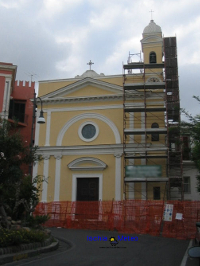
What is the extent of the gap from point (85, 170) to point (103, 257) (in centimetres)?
1482

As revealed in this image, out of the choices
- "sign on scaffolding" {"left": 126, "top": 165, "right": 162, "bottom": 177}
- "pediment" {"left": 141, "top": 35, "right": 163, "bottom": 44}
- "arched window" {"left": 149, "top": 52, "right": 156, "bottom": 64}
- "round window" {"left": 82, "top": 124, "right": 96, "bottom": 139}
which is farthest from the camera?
"pediment" {"left": 141, "top": 35, "right": 163, "bottom": 44}

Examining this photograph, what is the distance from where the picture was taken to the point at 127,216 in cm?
1867

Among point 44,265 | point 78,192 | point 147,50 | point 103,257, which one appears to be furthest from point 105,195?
point 44,265

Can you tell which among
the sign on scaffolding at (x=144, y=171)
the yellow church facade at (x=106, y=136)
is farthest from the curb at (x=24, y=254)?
the yellow church facade at (x=106, y=136)

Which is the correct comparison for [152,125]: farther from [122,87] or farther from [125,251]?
[125,251]

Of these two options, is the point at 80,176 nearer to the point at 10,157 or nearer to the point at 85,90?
the point at 85,90

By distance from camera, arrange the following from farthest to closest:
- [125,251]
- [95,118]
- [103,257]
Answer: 1. [95,118]
2. [125,251]
3. [103,257]

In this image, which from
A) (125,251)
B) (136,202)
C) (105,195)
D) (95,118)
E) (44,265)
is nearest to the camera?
(44,265)

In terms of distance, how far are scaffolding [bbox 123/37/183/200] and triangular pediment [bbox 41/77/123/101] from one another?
1297 mm

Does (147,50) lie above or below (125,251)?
above

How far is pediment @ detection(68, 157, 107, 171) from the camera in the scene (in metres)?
24.5

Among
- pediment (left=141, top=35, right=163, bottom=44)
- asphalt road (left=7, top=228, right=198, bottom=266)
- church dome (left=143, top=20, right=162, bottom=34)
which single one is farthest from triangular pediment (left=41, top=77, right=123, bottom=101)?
asphalt road (left=7, top=228, right=198, bottom=266)

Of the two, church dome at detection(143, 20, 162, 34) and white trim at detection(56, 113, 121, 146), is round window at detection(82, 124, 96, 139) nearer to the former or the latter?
white trim at detection(56, 113, 121, 146)

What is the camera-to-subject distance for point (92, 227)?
1939 cm
